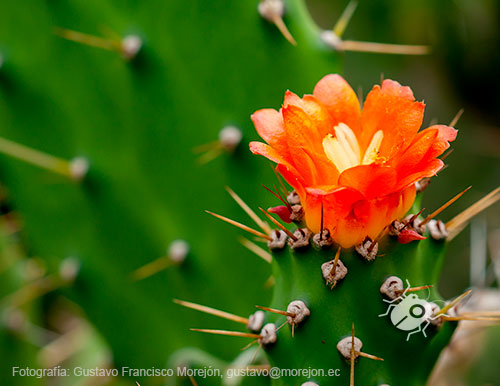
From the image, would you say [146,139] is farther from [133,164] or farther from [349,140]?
[349,140]

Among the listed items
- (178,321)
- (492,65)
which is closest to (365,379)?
(178,321)

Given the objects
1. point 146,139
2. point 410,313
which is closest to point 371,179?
point 410,313

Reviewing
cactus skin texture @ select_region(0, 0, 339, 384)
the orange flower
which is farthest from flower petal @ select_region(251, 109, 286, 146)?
cactus skin texture @ select_region(0, 0, 339, 384)

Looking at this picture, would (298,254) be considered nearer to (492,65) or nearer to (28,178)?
(28,178)

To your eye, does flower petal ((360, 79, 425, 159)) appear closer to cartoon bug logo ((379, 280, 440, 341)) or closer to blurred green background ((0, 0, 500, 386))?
cartoon bug logo ((379, 280, 440, 341))

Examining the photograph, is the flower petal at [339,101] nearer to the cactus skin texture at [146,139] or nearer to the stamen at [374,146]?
the stamen at [374,146]

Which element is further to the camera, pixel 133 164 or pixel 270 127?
pixel 133 164
